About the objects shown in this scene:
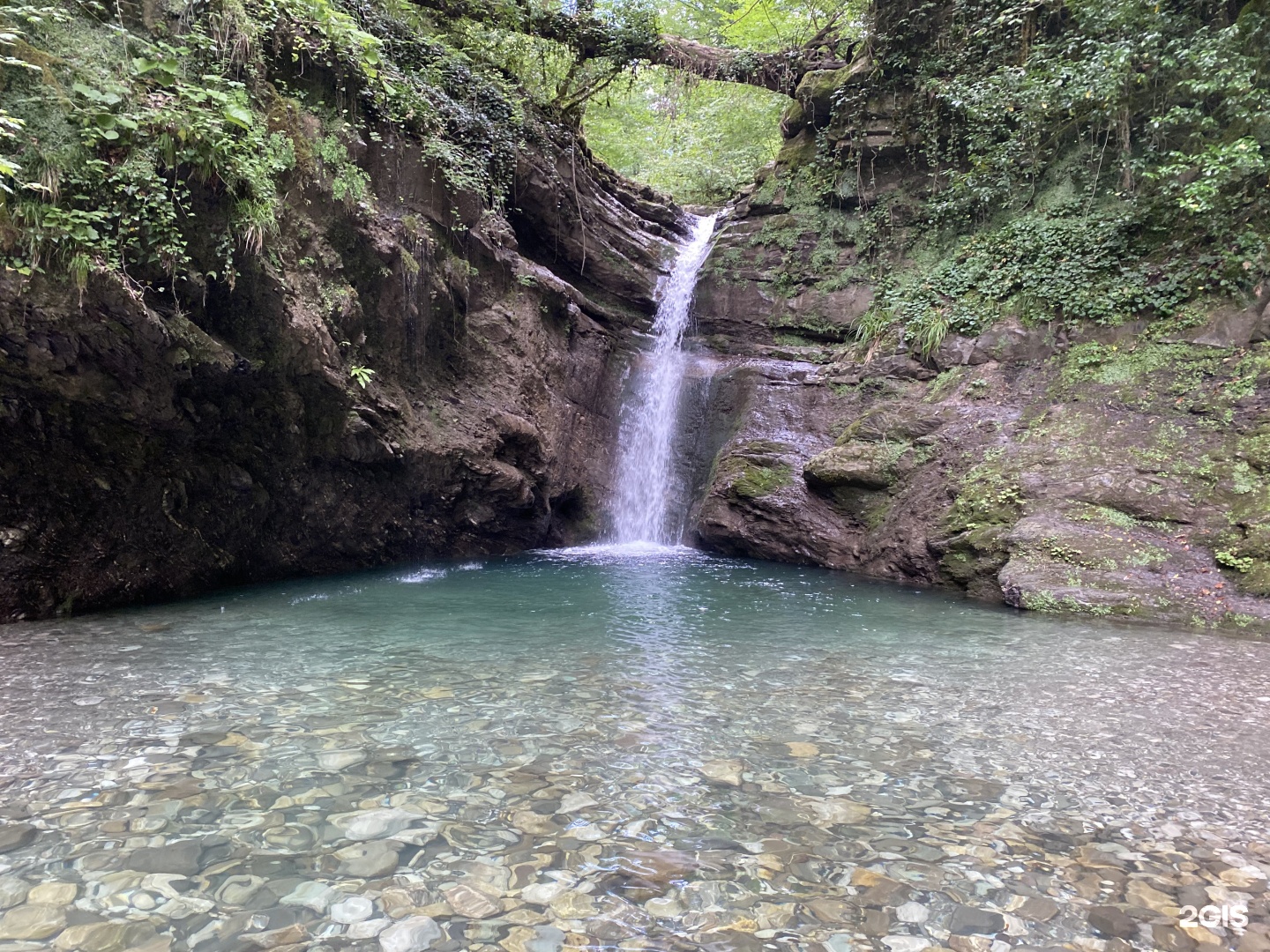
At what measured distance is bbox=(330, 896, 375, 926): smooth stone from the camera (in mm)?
2119

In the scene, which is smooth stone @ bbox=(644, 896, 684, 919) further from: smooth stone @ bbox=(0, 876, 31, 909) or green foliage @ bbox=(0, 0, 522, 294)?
green foliage @ bbox=(0, 0, 522, 294)

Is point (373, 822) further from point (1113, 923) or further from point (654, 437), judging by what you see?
point (654, 437)

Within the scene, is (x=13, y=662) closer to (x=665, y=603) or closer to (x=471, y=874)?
(x=471, y=874)

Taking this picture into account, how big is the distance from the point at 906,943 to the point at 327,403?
335 inches

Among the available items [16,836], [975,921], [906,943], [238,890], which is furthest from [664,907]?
[16,836]

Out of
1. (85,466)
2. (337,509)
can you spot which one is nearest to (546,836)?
(85,466)

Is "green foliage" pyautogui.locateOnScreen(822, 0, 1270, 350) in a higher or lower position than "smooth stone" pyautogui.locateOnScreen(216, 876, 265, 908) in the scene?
higher

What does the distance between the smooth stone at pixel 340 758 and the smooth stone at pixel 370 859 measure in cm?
72

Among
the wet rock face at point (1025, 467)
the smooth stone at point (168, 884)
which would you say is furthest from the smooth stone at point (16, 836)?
the wet rock face at point (1025, 467)

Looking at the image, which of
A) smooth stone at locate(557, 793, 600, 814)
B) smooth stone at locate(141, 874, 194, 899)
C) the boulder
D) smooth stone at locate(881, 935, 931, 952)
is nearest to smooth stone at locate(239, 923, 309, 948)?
smooth stone at locate(141, 874, 194, 899)

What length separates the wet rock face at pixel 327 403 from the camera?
6227 millimetres

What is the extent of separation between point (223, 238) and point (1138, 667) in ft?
29.0

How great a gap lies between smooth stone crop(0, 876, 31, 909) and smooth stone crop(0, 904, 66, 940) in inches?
1.6

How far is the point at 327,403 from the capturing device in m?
8.76
